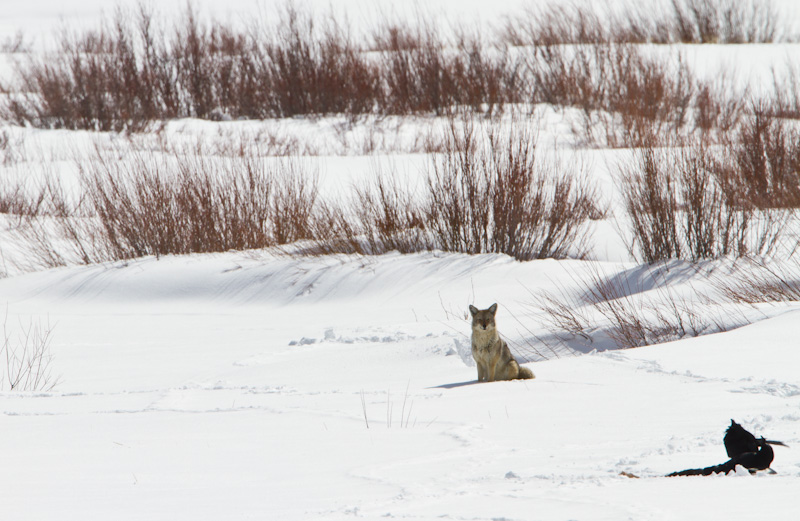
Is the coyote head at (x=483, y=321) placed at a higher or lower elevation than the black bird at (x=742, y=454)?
lower

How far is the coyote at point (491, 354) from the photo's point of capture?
14.3ft

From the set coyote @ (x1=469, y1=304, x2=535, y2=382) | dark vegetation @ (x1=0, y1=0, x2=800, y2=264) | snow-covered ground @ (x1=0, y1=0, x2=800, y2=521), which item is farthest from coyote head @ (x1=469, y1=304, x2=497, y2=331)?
dark vegetation @ (x1=0, y1=0, x2=800, y2=264)

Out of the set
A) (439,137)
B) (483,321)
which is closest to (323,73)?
(439,137)

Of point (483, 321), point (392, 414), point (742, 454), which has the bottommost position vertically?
point (392, 414)

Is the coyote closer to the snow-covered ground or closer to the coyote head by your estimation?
the coyote head

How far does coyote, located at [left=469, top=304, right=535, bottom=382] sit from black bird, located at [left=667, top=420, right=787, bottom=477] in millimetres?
1937

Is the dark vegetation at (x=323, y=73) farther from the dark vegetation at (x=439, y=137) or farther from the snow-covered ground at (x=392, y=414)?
the snow-covered ground at (x=392, y=414)

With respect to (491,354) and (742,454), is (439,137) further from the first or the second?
(742,454)

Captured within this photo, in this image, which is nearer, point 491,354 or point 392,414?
point 392,414

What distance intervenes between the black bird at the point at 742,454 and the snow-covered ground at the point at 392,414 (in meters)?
0.05

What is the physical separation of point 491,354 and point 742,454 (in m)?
2.06

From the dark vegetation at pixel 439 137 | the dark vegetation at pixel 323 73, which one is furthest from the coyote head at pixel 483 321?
the dark vegetation at pixel 323 73

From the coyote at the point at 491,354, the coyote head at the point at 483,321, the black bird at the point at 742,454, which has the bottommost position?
the coyote at the point at 491,354

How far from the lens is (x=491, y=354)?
172 inches
